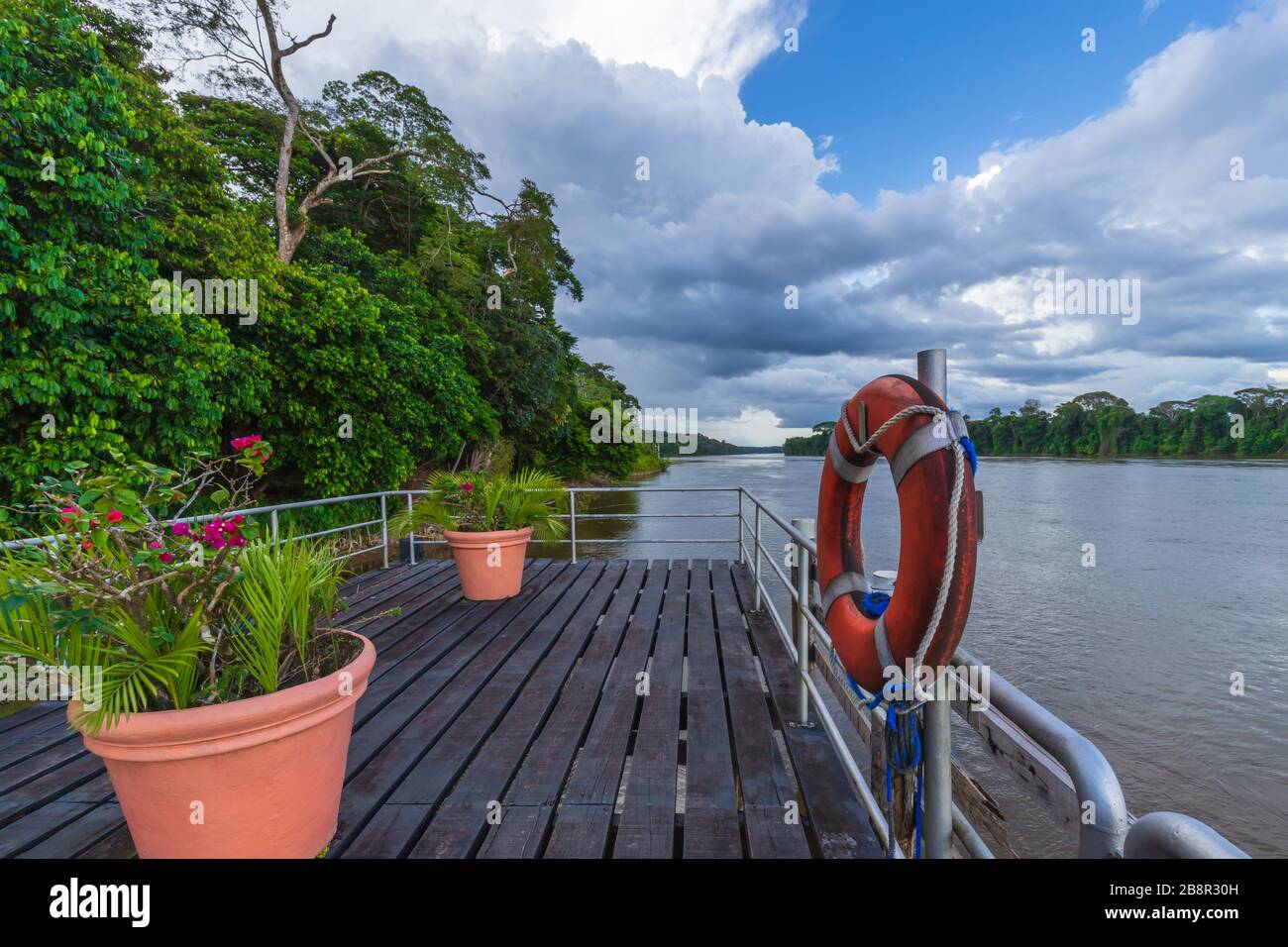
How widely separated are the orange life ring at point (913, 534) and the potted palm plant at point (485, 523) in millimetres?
3035

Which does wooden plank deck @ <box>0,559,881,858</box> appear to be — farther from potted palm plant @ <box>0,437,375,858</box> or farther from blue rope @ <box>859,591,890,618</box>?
blue rope @ <box>859,591,890,618</box>

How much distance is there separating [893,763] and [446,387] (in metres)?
10.7

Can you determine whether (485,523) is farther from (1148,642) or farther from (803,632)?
(1148,642)

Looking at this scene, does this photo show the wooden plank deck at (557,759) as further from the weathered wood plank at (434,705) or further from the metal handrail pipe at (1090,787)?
the metal handrail pipe at (1090,787)

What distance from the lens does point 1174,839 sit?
1.93 feet

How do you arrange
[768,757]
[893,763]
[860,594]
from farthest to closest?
[768,757]
[860,594]
[893,763]

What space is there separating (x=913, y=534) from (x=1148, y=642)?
463 inches

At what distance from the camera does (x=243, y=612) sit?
1.50 meters

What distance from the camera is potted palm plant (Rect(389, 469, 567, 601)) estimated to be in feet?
13.1

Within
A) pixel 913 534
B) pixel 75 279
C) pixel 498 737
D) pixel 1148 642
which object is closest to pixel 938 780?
pixel 913 534

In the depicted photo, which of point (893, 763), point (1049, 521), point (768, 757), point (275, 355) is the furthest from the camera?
point (1049, 521)

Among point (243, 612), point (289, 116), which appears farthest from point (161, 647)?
point (289, 116)
